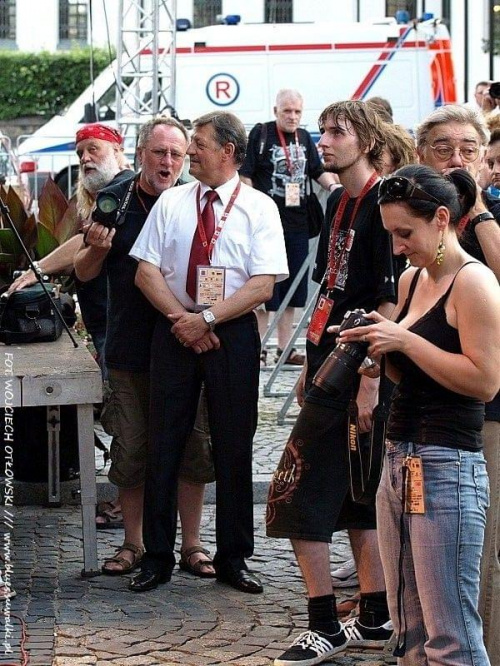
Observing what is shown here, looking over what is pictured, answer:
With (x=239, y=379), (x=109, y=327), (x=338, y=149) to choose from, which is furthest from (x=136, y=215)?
(x=338, y=149)

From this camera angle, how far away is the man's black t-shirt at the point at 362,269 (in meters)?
4.83

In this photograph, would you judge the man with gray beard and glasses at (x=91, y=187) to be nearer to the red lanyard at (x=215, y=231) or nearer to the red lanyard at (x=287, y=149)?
the red lanyard at (x=215, y=231)

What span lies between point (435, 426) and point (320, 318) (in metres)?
1.42

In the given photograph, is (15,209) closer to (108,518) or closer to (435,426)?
(108,518)

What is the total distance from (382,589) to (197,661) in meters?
0.70

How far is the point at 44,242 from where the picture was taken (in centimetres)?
801

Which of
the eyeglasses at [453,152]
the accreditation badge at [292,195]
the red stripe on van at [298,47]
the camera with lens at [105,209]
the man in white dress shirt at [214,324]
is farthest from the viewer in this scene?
the red stripe on van at [298,47]

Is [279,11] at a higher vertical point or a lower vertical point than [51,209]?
higher

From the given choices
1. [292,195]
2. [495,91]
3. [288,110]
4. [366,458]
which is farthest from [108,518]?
[288,110]

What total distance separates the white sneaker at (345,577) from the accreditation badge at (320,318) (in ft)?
3.88

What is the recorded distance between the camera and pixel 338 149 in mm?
4926

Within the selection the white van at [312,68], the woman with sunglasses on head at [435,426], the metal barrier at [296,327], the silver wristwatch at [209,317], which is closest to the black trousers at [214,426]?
the silver wristwatch at [209,317]

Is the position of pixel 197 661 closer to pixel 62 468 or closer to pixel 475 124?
pixel 475 124

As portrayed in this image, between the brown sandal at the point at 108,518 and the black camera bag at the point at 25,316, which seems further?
the brown sandal at the point at 108,518
